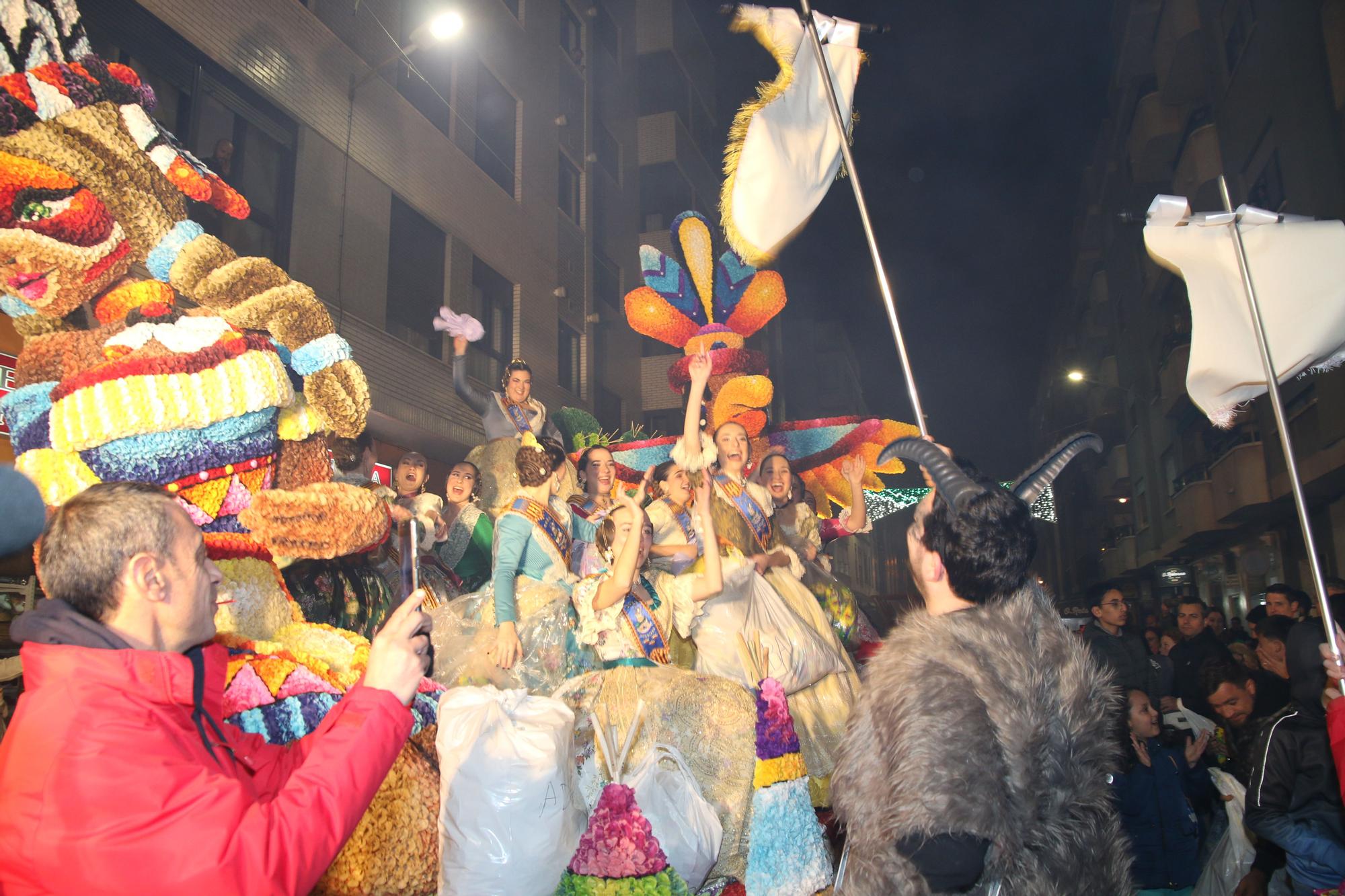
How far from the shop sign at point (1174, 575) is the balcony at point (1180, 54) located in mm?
11815

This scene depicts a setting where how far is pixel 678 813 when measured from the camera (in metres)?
3.35

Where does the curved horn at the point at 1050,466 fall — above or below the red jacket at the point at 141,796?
above

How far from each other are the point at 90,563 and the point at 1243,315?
Result: 4.03 m

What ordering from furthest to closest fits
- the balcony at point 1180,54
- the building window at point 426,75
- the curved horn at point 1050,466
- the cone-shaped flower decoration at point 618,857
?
the balcony at point 1180,54 < the building window at point 426,75 < the cone-shaped flower decoration at point 618,857 < the curved horn at point 1050,466

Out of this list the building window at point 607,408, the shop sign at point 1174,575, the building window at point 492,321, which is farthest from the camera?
the shop sign at point 1174,575

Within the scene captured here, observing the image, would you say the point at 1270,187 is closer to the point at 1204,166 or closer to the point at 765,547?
the point at 1204,166

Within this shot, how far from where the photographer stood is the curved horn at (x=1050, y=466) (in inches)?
107

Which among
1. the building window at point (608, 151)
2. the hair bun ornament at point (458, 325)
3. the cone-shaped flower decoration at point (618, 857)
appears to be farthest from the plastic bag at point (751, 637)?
the building window at point (608, 151)

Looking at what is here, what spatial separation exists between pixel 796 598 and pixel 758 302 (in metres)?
3.04

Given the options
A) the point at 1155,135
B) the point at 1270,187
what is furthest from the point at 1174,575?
the point at 1270,187

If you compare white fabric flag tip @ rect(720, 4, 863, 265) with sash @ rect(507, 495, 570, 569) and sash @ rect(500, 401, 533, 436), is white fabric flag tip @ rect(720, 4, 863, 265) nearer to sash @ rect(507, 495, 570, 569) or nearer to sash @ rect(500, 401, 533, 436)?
sash @ rect(507, 495, 570, 569)

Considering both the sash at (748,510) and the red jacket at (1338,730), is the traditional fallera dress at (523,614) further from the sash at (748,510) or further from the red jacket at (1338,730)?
the red jacket at (1338,730)

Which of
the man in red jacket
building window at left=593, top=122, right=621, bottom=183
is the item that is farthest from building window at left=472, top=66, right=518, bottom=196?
the man in red jacket

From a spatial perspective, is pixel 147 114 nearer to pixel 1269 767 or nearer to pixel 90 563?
pixel 90 563
